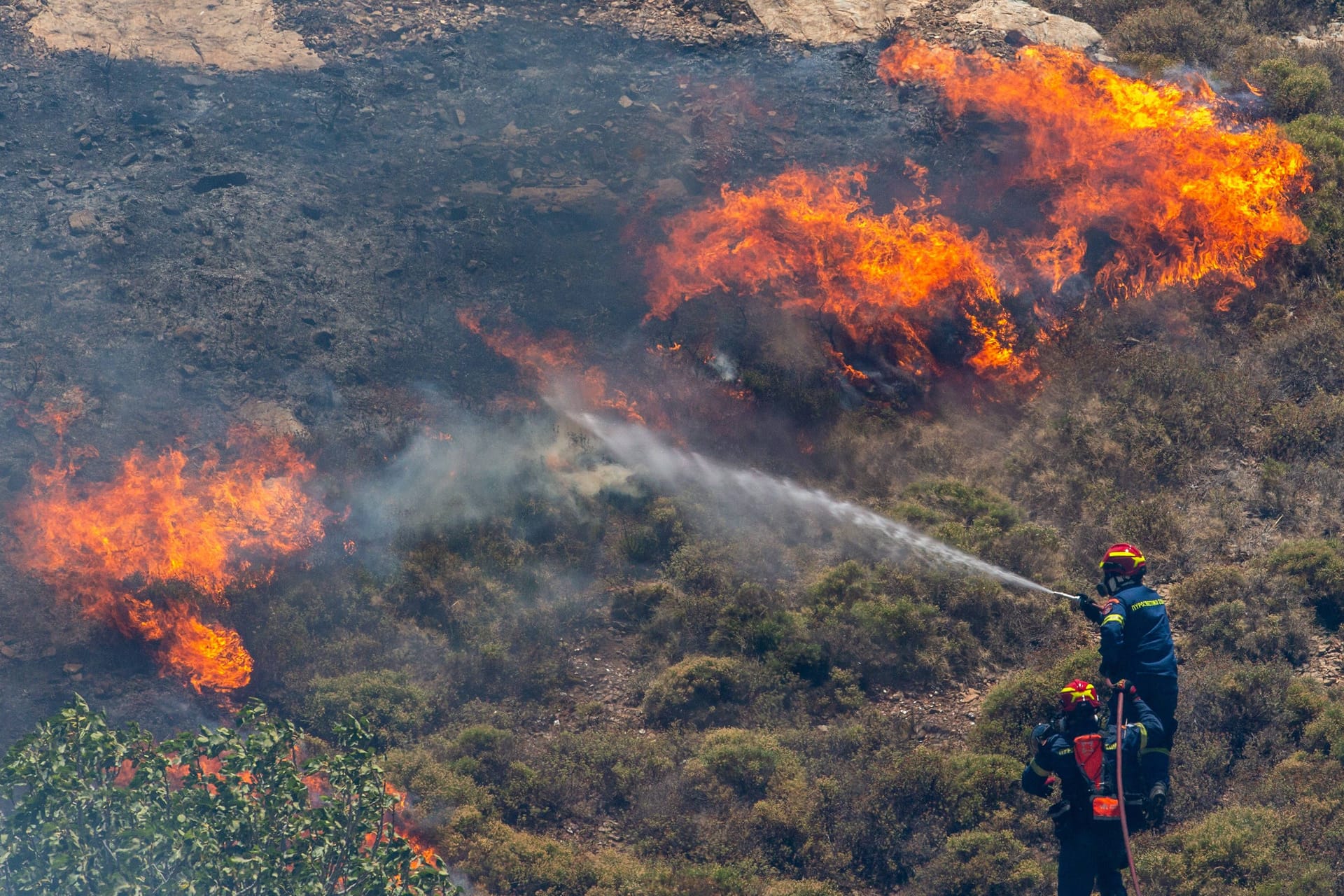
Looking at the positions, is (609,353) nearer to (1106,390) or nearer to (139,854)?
(1106,390)

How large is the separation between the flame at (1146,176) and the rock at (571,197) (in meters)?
7.84

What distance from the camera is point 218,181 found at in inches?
989

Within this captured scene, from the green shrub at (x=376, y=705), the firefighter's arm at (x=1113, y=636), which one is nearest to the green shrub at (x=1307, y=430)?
the firefighter's arm at (x=1113, y=636)

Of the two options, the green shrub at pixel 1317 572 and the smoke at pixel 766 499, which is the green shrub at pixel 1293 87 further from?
the smoke at pixel 766 499

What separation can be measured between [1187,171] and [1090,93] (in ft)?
9.55

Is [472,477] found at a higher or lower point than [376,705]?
higher

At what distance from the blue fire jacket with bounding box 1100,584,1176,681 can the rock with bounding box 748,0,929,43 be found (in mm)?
18411

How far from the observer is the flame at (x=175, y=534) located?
17781 mm

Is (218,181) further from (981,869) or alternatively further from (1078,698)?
(1078,698)

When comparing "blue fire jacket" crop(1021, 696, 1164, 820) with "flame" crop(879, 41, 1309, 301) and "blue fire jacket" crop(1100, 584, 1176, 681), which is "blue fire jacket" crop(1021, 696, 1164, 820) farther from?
"flame" crop(879, 41, 1309, 301)

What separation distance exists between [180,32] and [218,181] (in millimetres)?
5352

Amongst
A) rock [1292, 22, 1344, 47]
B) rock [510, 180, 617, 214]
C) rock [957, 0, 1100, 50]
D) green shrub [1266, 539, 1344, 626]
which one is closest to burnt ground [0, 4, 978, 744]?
rock [510, 180, 617, 214]

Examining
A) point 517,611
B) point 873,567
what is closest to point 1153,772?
point 873,567

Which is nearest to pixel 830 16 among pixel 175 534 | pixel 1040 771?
pixel 175 534
